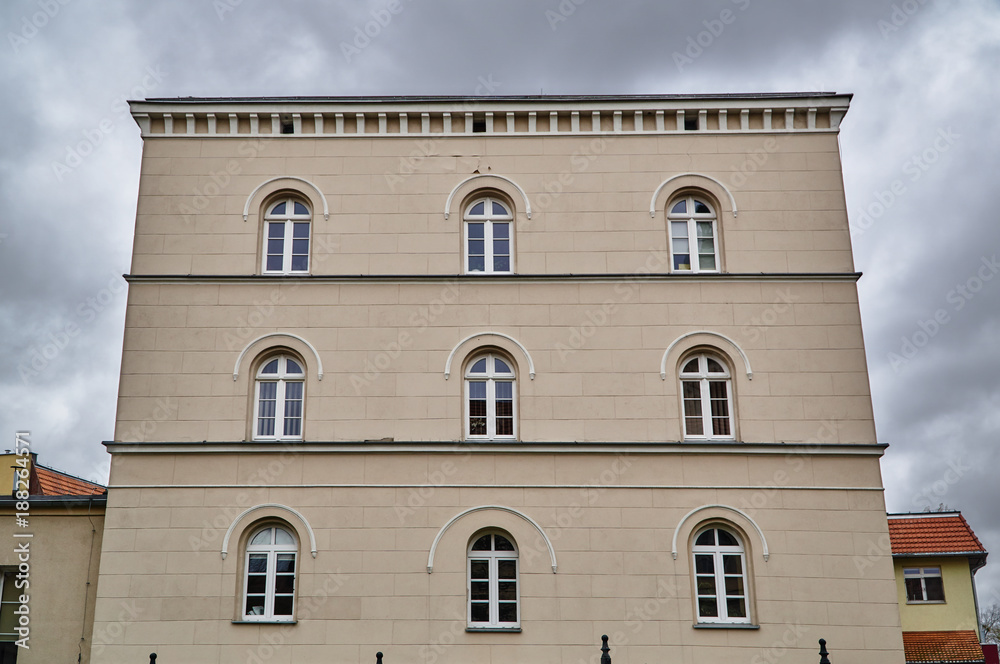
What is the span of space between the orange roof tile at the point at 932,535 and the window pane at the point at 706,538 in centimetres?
1377

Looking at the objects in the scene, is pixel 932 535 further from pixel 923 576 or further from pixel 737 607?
pixel 737 607

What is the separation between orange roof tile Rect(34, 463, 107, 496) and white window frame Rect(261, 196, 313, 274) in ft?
26.8

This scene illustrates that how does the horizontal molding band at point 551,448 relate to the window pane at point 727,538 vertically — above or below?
above

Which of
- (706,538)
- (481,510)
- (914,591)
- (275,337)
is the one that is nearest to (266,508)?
(275,337)

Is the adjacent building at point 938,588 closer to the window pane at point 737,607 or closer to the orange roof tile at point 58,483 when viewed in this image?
the window pane at point 737,607

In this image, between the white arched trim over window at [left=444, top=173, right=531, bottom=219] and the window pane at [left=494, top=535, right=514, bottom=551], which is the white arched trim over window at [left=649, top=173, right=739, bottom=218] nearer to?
the white arched trim over window at [left=444, top=173, right=531, bottom=219]

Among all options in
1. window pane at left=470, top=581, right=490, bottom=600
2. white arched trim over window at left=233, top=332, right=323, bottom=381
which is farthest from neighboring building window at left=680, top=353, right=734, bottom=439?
white arched trim over window at left=233, top=332, right=323, bottom=381

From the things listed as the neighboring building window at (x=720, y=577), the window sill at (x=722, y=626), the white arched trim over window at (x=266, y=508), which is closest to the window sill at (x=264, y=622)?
the white arched trim over window at (x=266, y=508)

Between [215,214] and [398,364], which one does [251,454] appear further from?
[215,214]

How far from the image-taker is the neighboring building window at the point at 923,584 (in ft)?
101

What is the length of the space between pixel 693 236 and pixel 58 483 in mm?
18210

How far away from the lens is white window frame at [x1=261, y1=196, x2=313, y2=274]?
846 inches

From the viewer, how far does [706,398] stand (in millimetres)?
20422

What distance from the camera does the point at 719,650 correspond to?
18609 mm
